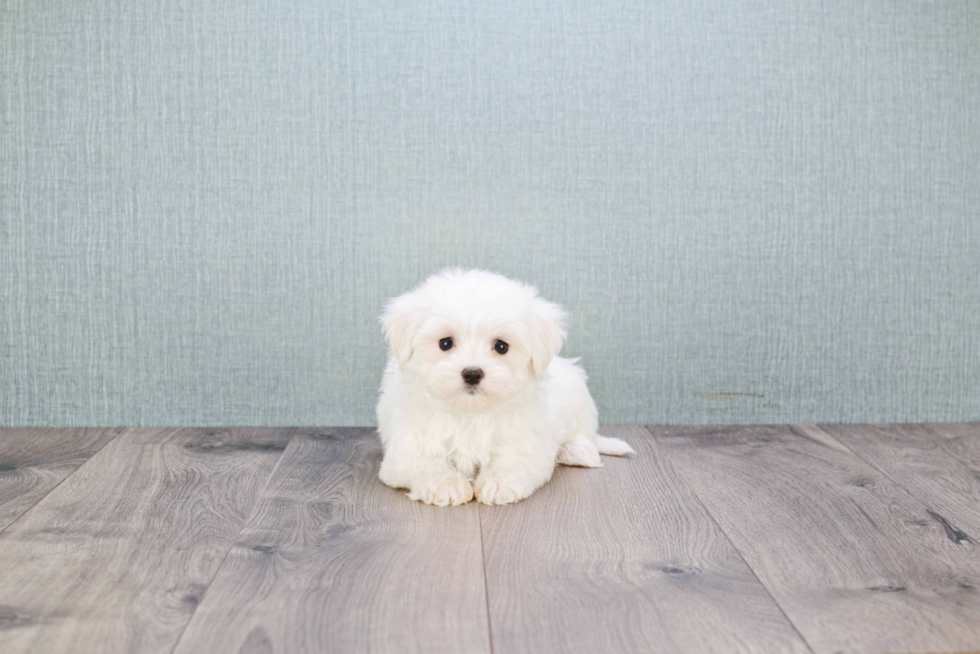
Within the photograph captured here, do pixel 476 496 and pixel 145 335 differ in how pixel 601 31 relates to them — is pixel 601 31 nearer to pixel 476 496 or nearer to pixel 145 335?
pixel 476 496

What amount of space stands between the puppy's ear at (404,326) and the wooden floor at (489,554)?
0.35 metres

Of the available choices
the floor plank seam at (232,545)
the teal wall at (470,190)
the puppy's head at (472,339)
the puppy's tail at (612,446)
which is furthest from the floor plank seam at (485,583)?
the teal wall at (470,190)

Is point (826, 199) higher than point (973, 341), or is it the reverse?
point (826, 199)

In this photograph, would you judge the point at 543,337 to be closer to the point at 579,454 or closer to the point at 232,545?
the point at 579,454

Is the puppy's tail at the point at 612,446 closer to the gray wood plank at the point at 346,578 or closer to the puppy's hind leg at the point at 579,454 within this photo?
the puppy's hind leg at the point at 579,454

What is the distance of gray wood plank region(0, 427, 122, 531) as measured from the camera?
187 cm

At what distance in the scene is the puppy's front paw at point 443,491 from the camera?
1.85 meters

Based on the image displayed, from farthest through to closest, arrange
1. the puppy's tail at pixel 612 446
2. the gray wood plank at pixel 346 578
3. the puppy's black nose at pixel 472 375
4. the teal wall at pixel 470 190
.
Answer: the teal wall at pixel 470 190 → the puppy's tail at pixel 612 446 → the puppy's black nose at pixel 472 375 → the gray wood plank at pixel 346 578

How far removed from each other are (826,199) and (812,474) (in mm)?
914

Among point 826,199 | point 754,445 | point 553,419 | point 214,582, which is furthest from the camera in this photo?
point 826,199

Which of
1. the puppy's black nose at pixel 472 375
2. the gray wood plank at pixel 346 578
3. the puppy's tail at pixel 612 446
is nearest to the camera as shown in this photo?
the gray wood plank at pixel 346 578

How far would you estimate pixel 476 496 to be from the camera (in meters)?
1.90

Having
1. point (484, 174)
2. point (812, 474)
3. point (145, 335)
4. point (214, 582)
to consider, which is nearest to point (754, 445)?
point (812, 474)

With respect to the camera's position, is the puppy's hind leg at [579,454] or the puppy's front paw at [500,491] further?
the puppy's hind leg at [579,454]
